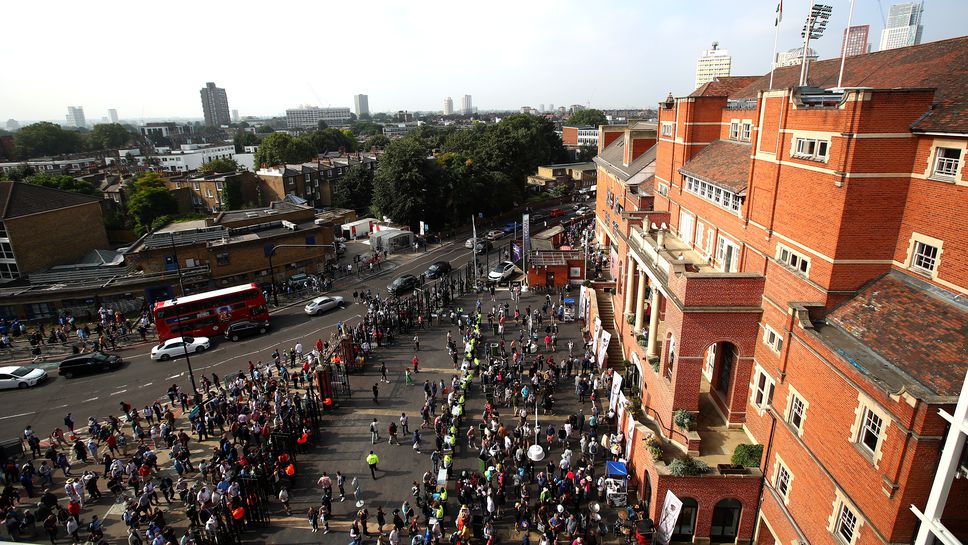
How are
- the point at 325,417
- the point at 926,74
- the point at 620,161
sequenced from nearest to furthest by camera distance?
the point at 926,74 → the point at 325,417 → the point at 620,161

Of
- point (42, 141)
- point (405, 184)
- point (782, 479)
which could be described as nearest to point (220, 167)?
point (405, 184)

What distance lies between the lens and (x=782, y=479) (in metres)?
16.6

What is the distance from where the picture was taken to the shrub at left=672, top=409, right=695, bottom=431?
19375mm

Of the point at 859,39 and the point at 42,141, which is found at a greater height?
the point at 859,39

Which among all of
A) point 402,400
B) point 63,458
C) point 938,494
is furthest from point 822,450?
point 63,458

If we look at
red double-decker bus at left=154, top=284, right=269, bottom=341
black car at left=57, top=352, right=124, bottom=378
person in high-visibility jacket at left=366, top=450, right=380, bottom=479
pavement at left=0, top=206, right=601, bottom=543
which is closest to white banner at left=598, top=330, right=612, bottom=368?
pavement at left=0, top=206, right=601, bottom=543

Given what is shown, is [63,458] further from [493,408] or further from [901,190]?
[901,190]

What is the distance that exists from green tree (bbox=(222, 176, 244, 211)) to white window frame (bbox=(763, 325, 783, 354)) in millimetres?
70546

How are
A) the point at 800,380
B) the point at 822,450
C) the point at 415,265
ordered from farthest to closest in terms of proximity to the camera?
the point at 415,265, the point at 800,380, the point at 822,450

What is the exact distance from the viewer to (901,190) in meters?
14.1

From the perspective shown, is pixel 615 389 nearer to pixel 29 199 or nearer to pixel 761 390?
pixel 761 390

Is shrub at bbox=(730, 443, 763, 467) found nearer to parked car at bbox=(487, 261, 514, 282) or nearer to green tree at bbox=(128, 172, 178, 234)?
parked car at bbox=(487, 261, 514, 282)

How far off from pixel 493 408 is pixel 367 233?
4731cm

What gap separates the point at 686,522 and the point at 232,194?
234ft
